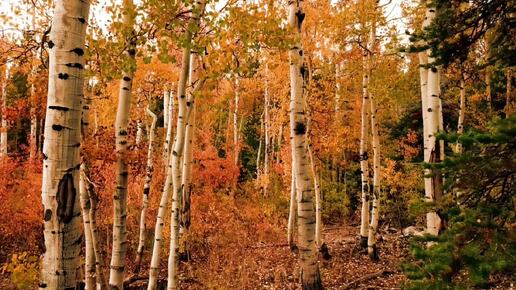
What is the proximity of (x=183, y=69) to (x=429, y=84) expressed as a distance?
3.74 metres

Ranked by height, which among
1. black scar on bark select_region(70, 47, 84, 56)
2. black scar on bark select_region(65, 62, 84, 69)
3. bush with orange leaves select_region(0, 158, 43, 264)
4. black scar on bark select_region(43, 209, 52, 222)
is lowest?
bush with orange leaves select_region(0, 158, 43, 264)

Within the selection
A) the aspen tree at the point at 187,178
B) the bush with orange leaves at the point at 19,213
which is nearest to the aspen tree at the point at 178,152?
the aspen tree at the point at 187,178

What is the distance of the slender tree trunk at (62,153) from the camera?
2375 millimetres

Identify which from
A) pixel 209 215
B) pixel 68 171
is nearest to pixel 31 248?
pixel 209 215

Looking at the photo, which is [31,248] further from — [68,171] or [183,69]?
[68,171]

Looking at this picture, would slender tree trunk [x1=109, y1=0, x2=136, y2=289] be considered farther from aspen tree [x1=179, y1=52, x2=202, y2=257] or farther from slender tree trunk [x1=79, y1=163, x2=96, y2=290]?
aspen tree [x1=179, y1=52, x2=202, y2=257]

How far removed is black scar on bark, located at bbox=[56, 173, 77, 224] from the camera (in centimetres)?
239

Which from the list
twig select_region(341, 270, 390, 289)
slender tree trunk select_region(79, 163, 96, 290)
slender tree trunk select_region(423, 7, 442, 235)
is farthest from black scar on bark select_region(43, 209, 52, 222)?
twig select_region(341, 270, 390, 289)

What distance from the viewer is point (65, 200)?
2.40 m

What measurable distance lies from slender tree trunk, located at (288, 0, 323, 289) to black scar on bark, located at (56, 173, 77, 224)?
3.62 m

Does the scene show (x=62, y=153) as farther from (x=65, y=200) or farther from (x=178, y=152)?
(x=178, y=152)

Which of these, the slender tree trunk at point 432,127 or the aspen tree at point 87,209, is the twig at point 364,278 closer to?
the slender tree trunk at point 432,127

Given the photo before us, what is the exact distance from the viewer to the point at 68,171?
2.40m

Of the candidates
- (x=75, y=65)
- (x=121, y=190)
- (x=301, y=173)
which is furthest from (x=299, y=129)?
(x=75, y=65)
